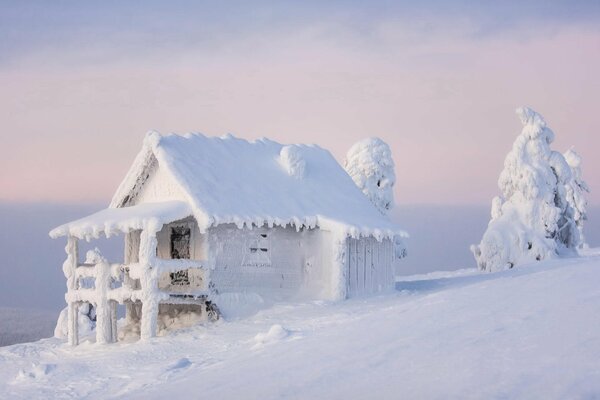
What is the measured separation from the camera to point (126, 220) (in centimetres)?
2541

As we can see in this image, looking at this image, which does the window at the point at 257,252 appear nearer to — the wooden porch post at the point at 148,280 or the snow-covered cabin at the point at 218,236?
the snow-covered cabin at the point at 218,236

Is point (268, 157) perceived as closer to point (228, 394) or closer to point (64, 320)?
point (64, 320)

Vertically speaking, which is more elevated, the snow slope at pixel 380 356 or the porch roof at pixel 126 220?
the porch roof at pixel 126 220

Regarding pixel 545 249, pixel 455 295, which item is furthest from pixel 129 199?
pixel 545 249

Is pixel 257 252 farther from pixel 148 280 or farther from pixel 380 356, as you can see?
pixel 380 356

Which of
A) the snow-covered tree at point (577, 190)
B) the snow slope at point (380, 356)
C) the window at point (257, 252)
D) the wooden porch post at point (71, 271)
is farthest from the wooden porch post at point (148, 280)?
the snow-covered tree at point (577, 190)

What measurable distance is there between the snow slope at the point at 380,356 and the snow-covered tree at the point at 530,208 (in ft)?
62.4

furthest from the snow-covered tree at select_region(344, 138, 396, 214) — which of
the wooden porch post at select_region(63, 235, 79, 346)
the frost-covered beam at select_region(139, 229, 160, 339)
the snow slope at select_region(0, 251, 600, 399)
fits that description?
the frost-covered beam at select_region(139, 229, 160, 339)

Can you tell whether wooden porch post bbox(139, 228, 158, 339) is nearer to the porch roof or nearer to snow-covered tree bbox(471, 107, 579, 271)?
the porch roof

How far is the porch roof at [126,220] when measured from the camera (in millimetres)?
25062

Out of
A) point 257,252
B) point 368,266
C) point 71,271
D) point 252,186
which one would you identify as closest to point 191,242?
point 257,252

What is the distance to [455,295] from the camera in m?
20.9

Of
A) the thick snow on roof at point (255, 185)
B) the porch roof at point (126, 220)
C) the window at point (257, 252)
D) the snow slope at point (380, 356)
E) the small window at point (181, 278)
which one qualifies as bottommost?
the snow slope at point (380, 356)

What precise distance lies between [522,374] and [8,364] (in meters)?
16.9
